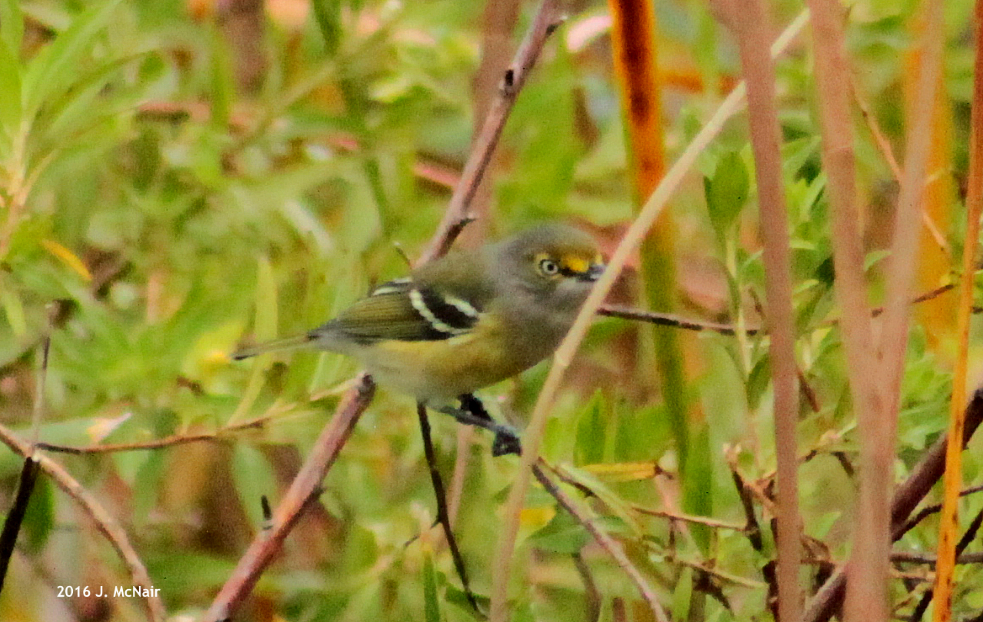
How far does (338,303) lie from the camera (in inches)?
39.8

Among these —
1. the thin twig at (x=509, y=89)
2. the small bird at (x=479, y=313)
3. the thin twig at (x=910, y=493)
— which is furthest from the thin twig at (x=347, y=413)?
the thin twig at (x=910, y=493)

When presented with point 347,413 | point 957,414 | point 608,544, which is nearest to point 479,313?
point 347,413

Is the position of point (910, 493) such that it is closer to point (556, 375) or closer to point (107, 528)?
point (556, 375)

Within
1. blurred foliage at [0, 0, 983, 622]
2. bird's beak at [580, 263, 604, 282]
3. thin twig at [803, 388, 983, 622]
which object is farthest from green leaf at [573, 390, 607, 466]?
bird's beak at [580, 263, 604, 282]

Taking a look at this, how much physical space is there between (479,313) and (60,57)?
2.23 ft

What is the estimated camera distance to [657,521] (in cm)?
90

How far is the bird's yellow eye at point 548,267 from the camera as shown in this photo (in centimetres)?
141

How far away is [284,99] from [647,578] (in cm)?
62

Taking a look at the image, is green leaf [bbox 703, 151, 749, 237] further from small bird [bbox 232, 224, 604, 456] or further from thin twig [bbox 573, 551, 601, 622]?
small bird [bbox 232, 224, 604, 456]

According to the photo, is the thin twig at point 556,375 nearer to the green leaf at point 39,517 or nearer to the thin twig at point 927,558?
the thin twig at point 927,558

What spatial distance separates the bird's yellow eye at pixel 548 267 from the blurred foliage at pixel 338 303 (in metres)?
0.13

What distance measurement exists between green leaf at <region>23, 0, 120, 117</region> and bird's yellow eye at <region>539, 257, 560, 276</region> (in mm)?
676

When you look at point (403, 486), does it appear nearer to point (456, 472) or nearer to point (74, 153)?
point (456, 472)

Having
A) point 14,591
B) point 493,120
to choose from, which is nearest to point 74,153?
point 493,120
